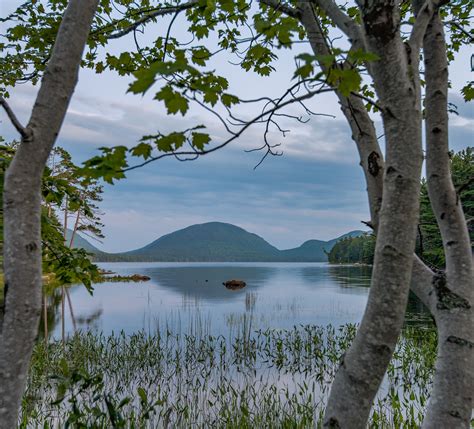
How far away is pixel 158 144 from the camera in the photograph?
1873 mm

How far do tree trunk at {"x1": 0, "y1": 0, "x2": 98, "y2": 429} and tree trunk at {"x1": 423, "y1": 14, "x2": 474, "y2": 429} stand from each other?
7.08 feet

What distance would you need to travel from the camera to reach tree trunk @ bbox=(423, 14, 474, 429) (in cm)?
202

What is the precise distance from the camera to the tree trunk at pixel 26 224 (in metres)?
1.85

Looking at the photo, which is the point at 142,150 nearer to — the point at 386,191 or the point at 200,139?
the point at 200,139

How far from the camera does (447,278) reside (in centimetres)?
230

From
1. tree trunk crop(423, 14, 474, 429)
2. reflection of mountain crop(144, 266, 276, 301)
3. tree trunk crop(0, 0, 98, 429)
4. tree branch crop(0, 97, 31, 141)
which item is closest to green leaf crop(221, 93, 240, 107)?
tree trunk crop(0, 0, 98, 429)

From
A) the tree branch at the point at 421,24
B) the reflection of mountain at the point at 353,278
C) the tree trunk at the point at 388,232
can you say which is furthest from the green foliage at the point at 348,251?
the tree trunk at the point at 388,232

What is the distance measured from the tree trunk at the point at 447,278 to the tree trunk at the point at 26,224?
2.16 meters

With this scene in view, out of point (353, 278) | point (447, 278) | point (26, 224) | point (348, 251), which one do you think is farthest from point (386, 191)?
point (348, 251)

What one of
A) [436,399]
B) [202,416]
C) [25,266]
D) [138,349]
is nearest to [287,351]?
[138,349]

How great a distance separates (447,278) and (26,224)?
Answer: 2413 mm

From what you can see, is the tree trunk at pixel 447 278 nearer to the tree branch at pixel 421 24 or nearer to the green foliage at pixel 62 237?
the tree branch at pixel 421 24

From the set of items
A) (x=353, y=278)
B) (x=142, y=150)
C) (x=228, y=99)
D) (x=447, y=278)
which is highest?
(x=228, y=99)

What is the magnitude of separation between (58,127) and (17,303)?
37.6 inches
